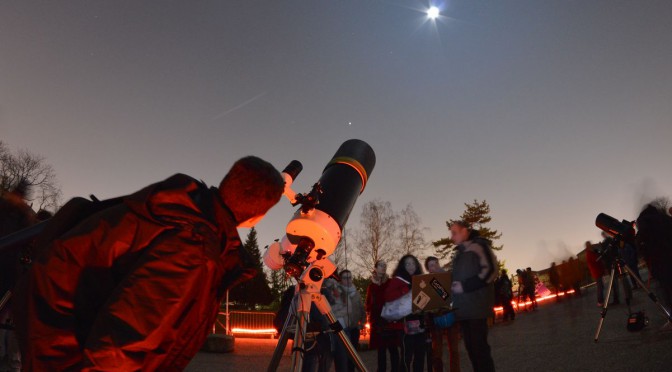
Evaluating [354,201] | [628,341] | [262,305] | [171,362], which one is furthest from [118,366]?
[262,305]

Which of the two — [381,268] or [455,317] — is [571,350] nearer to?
[455,317]

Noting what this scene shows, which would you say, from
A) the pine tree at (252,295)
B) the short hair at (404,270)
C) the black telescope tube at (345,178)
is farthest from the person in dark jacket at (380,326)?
the pine tree at (252,295)

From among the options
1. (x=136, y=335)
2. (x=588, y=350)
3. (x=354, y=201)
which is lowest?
(x=588, y=350)

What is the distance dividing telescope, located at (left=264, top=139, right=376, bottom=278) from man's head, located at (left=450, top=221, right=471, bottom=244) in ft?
5.63

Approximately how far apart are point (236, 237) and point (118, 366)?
708 mm

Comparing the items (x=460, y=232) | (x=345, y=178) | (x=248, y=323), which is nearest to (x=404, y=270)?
(x=460, y=232)

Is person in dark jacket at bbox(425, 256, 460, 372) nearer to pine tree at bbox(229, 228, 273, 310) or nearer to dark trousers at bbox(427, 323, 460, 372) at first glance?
dark trousers at bbox(427, 323, 460, 372)

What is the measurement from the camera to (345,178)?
14.9 ft

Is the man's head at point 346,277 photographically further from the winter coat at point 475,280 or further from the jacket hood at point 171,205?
the jacket hood at point 171,205

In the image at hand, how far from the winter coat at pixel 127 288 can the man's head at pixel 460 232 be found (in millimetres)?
4580

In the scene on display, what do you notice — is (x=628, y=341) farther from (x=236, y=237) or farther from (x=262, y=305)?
(x=262, y=305)

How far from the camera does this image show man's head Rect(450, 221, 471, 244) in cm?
587

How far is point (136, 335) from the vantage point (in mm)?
1512

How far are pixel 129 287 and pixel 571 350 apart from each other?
305 inches
